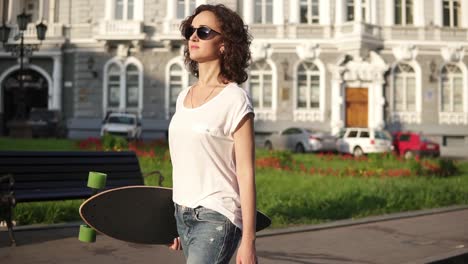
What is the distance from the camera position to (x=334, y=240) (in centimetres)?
723

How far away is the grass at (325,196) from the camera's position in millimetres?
8392

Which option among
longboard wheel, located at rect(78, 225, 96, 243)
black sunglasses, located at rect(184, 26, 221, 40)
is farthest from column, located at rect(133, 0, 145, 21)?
black sunglasses, located at rect(184, 26, 221, 40)

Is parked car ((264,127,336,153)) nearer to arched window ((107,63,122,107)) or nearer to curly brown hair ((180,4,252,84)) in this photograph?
arched window ((107,63,122,107))

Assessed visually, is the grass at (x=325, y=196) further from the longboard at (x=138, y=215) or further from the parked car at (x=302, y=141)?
the parked car at (x=302, y=141)

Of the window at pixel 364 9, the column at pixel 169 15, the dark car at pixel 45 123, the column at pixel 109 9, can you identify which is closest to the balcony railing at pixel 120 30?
the column at pixel 109 9

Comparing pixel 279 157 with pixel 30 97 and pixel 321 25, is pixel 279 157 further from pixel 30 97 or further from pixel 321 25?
pixel 30 97

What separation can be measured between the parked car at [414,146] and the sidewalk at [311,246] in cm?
1765

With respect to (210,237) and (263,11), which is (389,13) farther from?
(210,237)

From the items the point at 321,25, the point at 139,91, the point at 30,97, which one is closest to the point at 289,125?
the point at 321,25

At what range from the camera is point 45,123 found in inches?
1128

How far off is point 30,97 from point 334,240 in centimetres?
2962

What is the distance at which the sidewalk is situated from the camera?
5.96m

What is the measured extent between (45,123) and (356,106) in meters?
17.0

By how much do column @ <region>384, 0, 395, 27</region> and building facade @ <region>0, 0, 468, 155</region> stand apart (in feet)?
0.19
